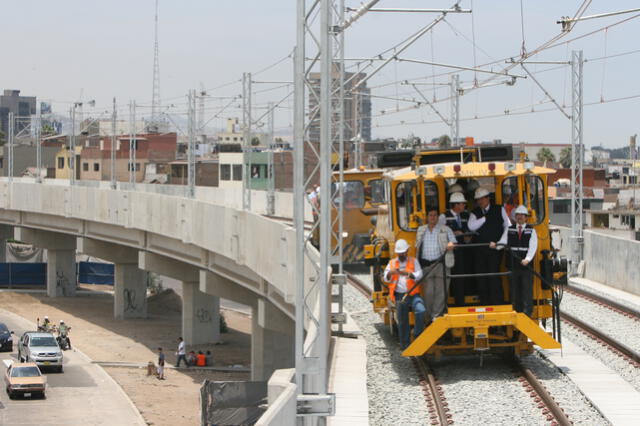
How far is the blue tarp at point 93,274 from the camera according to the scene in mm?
76062

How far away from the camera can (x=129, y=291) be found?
59812 mm

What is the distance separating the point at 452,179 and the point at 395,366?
287 cm

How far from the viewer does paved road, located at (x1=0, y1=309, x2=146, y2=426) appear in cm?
3294

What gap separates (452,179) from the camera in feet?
53.0

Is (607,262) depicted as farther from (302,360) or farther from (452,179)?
(302,360)

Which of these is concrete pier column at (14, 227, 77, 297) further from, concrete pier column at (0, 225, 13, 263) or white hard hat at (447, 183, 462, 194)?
white hard hat at (447, 183, 462, 194)

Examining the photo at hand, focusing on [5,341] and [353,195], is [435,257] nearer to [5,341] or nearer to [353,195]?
[353,195]

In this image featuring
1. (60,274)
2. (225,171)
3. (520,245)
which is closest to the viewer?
(520,245)

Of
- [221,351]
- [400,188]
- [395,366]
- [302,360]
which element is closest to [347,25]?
[400,188]

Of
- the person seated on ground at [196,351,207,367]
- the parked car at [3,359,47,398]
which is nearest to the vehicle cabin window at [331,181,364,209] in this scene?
the parked car at [3,359,47,398]

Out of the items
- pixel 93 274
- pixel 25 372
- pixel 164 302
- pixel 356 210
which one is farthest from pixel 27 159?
pixel 356 210

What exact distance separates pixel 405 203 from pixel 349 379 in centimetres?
261

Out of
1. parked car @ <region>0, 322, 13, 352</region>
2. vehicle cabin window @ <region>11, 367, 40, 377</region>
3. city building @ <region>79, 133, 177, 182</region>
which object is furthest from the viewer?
city building @ <region>79, 133, 177, 182</region>

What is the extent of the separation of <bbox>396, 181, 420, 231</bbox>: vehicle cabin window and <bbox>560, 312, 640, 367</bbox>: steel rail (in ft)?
13.2
